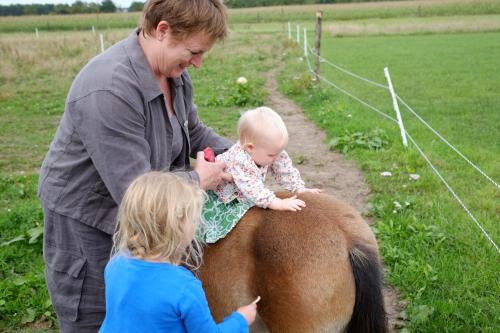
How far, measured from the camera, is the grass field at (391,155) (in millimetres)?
3832

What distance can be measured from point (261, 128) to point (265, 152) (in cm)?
13

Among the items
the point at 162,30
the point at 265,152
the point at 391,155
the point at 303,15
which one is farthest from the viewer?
the point at 303,15

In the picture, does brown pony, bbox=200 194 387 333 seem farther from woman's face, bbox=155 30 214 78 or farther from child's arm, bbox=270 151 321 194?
woman's face, bbox=155 30 214 78

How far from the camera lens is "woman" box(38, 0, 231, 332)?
2080 mm

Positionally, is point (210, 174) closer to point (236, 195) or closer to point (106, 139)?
point (236, 195)

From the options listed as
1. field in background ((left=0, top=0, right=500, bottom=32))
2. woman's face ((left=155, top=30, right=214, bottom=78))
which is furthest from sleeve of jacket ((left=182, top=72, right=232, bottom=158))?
field in background ((left=0, top=0, right=500, bottom=32))

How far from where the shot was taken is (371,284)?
6.89 feet

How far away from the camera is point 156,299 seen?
1.76 meters

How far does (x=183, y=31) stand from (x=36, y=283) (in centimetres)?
306

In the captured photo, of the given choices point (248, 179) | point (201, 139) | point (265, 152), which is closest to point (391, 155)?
point (201, 139)

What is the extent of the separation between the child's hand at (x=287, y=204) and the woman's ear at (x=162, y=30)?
36.7 inches

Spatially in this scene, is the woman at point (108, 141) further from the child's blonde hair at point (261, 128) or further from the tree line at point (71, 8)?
the tree line at point (71, 8)

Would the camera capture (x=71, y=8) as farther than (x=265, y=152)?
Yes

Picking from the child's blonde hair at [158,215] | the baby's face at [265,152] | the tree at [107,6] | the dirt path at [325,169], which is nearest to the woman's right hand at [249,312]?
the child's blonde hair at [158,215]
